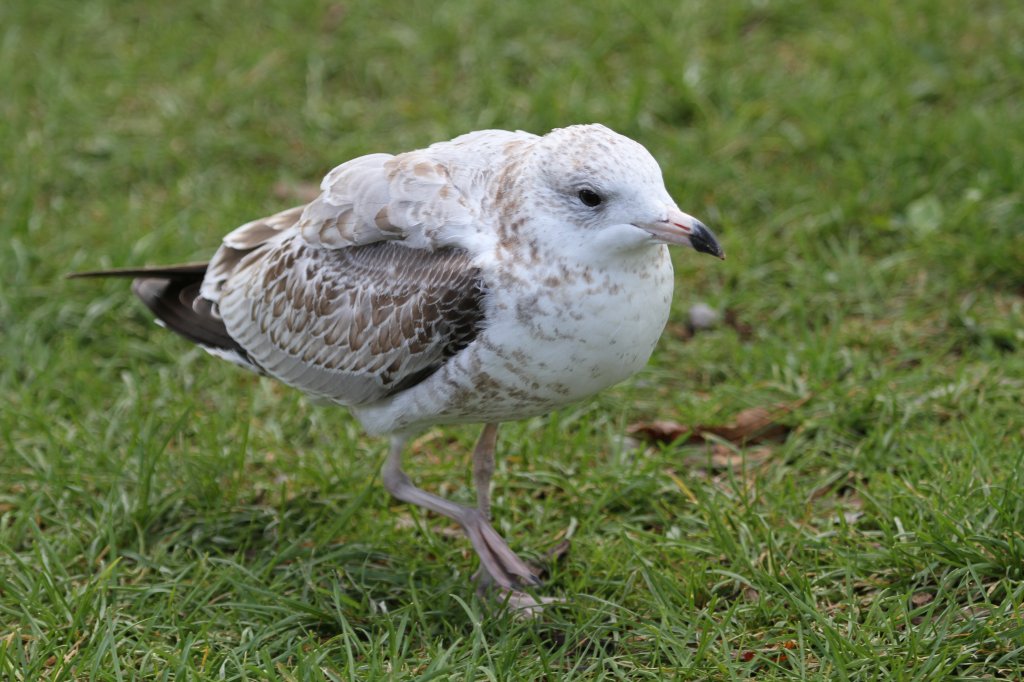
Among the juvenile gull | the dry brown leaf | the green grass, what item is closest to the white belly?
the juvenile gull

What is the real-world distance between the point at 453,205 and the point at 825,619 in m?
1.56

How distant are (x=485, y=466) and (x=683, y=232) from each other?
4.19 ft

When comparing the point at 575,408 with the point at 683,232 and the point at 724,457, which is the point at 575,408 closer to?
the point at 724,457

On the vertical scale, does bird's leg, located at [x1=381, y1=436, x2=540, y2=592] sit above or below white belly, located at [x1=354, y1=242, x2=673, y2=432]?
below

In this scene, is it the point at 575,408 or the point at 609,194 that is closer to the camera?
the point at 609,194

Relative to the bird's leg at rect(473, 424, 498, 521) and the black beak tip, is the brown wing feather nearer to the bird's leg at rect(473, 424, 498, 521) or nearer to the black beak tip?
the bird's leg at rect(473, 424, 498, 521)

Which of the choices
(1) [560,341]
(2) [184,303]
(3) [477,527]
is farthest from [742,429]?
(2) [184,303]

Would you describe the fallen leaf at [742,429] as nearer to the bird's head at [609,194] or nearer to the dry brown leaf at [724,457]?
the dry brown leaf at [724,457]

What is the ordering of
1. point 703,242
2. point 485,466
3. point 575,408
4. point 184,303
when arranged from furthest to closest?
point 575,408 < point 184,303 < point 485,466 < point 703,242

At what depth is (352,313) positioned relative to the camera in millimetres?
3982

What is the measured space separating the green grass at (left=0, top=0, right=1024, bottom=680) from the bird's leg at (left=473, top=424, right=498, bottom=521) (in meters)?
0.19

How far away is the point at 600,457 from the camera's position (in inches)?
186

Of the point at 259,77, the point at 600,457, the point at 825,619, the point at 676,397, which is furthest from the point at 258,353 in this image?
the point at 259,77

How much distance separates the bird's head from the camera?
3.35m
